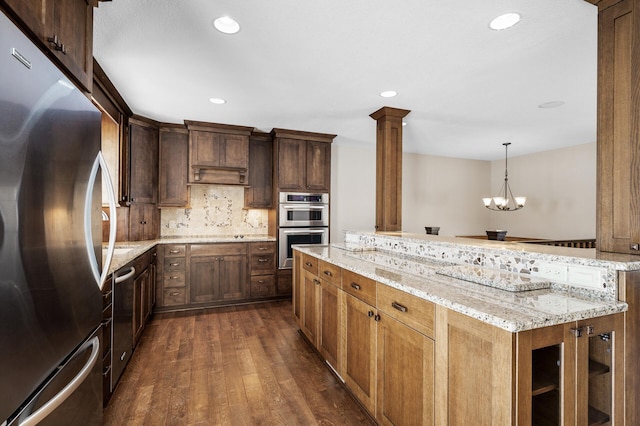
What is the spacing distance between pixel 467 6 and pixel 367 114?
6.64ft

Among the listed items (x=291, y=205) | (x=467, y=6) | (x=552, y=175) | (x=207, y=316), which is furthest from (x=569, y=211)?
(x=207, y=316)

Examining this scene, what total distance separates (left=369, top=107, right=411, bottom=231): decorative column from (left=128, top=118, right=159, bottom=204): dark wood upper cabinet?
297cm

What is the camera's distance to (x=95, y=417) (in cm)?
142

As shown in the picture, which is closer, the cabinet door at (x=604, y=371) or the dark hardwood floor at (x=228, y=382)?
the cabinet door at (x=604, y=371)

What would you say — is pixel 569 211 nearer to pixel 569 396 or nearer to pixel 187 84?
pixel 569 396

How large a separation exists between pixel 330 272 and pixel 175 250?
2.54 m

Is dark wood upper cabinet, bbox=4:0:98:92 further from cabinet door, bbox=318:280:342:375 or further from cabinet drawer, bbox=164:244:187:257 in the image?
cabinet drawer, bbox=164:244:187:257

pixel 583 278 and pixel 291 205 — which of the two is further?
pixel 291 205

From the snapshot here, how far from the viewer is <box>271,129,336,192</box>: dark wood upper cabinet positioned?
4.65 meters

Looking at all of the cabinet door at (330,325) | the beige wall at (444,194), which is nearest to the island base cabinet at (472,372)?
the cabinet door at (330,325)

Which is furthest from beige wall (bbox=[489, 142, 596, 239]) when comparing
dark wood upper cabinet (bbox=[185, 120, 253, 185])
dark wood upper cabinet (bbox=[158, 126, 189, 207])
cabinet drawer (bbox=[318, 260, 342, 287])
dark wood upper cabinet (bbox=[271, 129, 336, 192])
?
dark wood upper cabinet (bbox=[158, 126, 189, 207])

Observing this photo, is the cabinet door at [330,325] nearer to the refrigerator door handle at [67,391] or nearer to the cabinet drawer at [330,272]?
the cabinet drawer at [330,272]

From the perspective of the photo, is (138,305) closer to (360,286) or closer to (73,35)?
(360,286)

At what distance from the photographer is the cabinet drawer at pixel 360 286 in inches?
74.1
